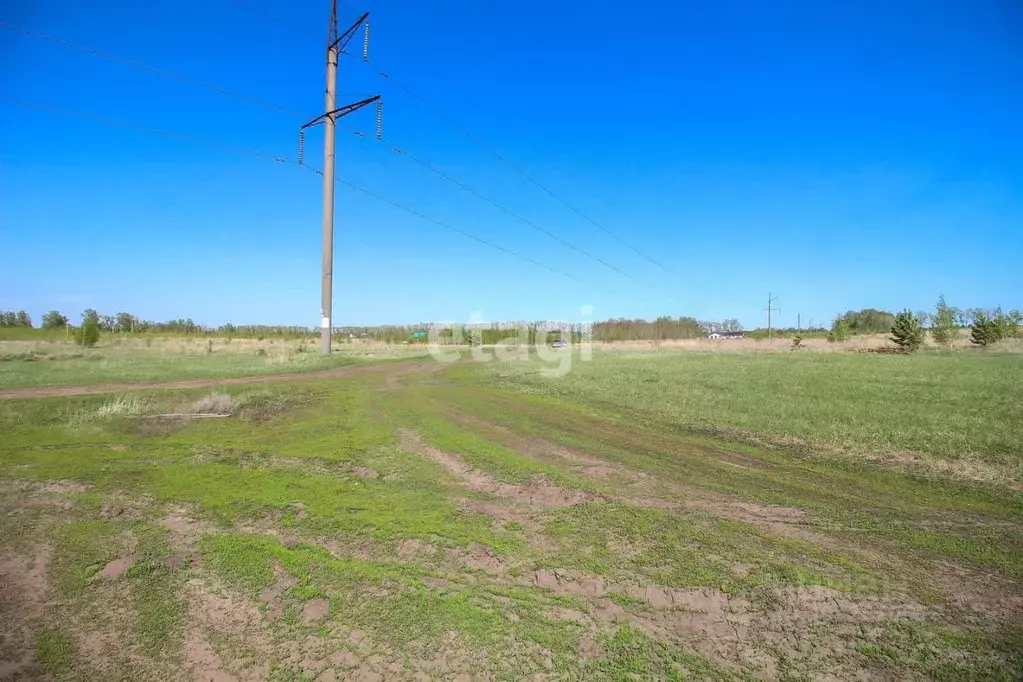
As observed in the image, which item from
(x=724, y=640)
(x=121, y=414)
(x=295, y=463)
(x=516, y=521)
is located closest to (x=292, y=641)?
(x=516, y=521)

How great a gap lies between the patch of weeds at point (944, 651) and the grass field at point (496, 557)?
0.05 ft

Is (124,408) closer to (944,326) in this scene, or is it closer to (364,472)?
(364,472)

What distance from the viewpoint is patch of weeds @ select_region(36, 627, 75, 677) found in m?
2.42

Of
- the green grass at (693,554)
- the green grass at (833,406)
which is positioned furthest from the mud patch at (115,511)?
the green grass at (833,406)

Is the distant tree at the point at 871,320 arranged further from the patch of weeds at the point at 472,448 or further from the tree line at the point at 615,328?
the patch of weeds at the point at 472,448

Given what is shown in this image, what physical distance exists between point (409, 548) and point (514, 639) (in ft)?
4.20

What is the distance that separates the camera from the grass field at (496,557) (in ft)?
8.34

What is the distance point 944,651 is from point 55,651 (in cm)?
479

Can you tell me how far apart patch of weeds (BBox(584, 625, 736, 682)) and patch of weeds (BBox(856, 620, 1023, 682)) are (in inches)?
35.7

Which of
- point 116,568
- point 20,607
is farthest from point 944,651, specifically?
point 20,607

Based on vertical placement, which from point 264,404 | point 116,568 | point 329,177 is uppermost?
point 329,177

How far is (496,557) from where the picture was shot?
3523 mm

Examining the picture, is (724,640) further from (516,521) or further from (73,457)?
(73,457)

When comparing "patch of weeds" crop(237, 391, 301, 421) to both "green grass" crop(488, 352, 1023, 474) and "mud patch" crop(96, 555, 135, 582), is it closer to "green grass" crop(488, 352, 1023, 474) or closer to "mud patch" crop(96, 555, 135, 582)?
"mud patch" crop(96, 555, 135, 582)
